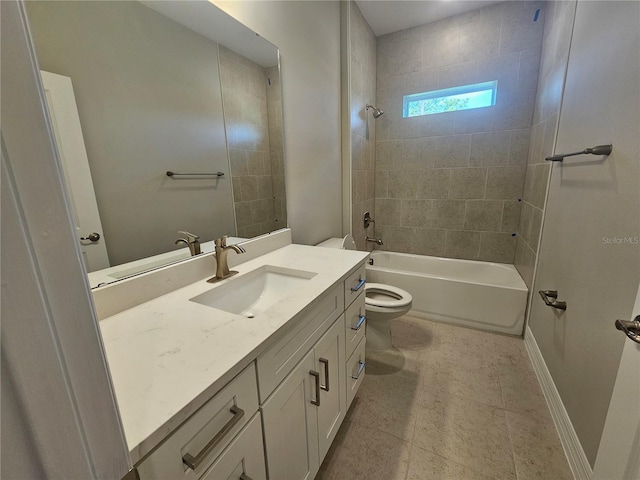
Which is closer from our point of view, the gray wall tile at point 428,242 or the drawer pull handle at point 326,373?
the drawer pull handle at point 326,373

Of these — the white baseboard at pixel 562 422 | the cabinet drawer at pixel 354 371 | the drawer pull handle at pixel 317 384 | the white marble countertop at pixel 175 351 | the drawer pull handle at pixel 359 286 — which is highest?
the white marble countertop at pixel 175 351

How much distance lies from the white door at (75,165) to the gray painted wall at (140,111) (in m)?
0.02

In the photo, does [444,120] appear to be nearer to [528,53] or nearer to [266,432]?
[528,53]

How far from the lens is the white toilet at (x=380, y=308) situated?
190cm

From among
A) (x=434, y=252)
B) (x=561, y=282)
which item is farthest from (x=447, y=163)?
(x=561, y=282)

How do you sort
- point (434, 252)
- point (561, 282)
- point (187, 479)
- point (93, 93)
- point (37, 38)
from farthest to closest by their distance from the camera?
1. point (434, 252)
2. point (561, 282)
3. point (93, 93)
4. point (37, 38)
5. point (187, 479)

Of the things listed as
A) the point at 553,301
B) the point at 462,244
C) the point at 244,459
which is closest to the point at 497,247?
the point at 462,244

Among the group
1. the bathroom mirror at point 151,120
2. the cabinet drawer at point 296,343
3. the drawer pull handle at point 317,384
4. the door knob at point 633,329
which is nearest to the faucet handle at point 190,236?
the bathroom mirror at point 151,120

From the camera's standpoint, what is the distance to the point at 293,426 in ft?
2.95

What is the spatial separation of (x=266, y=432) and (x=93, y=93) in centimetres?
114

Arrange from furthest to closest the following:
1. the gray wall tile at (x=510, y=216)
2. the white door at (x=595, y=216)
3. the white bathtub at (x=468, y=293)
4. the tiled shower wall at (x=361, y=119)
A: the gray wall tile at (x=510, y=216), the tiled shower wall at (x=361, y=119), the white bathtub at (x=468, y=293), the white door at (x=595, y=216)

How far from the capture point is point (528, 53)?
2305mm

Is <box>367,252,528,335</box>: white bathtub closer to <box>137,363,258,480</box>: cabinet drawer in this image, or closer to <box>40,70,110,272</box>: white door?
<box>137,363,258,480</box>: cabinet drawer

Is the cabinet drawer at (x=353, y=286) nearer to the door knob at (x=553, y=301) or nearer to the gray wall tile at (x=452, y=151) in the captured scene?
the door knob at (x=553, y=301)
